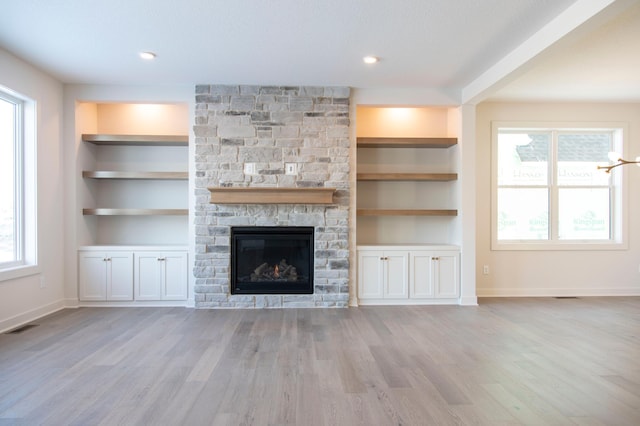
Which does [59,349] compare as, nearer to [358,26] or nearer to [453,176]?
[358,26]

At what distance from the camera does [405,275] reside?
483cm

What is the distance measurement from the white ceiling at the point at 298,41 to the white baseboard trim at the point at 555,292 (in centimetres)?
276

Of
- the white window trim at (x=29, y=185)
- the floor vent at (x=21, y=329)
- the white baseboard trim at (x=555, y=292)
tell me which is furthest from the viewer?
the white baseboard trim at (x=555, y=292)

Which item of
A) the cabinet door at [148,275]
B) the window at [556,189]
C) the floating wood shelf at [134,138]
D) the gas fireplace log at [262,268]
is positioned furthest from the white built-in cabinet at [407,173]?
the cabinet door at [148,275]

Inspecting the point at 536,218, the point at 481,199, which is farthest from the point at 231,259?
the point at 536,218

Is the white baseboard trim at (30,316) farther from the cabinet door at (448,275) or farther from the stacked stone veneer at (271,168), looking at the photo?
the cabinet door at (448,275)

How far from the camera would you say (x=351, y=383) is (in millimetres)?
2578

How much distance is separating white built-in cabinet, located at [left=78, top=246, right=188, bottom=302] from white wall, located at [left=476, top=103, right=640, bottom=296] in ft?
13.5

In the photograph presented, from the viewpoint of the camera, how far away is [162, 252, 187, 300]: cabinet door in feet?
15.5

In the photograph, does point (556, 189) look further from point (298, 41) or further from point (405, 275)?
point (298, 41)

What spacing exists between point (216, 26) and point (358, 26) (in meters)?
1.18

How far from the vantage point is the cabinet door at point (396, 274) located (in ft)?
15.8

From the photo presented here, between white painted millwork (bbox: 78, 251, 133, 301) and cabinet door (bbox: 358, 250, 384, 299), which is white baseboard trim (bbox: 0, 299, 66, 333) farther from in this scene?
cabinet door (bbox: 358, 250, 384, 299)

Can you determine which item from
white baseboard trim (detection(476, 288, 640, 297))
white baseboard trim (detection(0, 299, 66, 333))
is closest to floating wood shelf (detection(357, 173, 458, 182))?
white baseboard trim (detection(476, 288, 640, 297))
